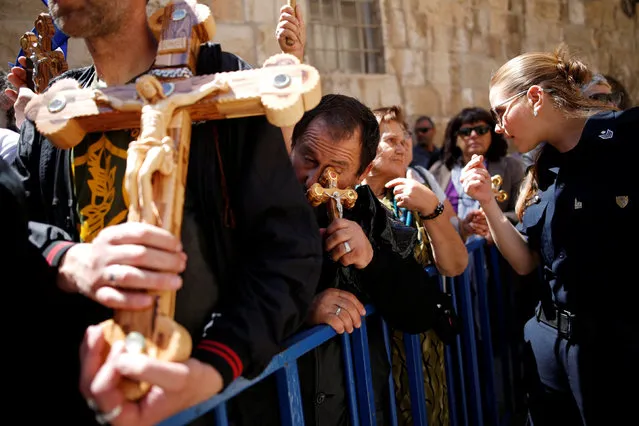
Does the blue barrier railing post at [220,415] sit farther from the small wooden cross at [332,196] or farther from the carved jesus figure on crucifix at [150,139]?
the small wooden cross at [332,196]

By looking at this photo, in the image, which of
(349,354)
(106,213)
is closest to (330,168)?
(349,354)

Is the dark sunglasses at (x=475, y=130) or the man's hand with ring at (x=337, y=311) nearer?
the man's hand with ring at (x=337, y=311)

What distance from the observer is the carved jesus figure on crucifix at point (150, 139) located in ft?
3.17

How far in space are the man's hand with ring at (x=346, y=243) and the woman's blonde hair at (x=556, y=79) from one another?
117 centimetres

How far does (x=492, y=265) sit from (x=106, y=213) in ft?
8.54

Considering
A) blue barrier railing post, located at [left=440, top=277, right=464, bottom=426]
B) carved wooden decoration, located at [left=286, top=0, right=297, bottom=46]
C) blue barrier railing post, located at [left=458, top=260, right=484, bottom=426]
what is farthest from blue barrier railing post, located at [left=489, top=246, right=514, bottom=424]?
carved wooden decoration, located at [left=286, top=0, right=297, bottom=46]

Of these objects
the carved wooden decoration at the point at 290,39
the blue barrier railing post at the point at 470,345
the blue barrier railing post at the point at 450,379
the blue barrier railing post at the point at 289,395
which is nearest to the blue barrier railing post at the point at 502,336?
the blue barrier railing post at the point at 470,345

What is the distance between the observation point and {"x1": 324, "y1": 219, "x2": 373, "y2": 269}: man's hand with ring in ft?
5.00

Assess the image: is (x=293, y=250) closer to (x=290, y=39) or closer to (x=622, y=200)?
(x=290, y=39)

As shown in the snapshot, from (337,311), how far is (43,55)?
69.8 inches

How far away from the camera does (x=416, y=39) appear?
807cm

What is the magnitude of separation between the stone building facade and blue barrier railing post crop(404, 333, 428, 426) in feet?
17.4

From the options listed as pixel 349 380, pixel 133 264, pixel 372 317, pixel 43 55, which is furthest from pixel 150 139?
pixel 43 55

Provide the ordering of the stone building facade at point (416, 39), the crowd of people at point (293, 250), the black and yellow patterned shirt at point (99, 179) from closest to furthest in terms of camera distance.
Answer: the crowd of people at point (293, 250) < the black and yellow patterned shirt at point (99, 179) < the stone building facade at point (416, 39)
